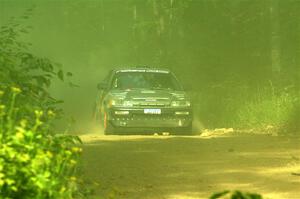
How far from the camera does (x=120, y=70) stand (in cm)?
2214

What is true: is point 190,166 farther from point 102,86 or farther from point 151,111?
point 102,86

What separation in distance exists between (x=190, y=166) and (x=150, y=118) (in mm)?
7550

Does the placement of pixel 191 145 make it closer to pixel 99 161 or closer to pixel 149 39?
pixel 99 161

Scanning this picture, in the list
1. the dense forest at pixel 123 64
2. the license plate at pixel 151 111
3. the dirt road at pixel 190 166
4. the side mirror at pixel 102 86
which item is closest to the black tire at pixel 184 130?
the license plate at pixel 151 111

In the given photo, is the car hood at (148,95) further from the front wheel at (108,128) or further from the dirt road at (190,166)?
the dirt road at (190,166)

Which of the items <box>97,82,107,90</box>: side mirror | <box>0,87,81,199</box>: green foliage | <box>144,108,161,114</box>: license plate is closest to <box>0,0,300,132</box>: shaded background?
<box>144,108,161,114</box>: license plate

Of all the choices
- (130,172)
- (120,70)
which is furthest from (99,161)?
(120,70)

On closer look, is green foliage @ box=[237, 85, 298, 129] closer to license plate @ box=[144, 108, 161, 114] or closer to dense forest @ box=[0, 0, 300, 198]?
dense forest @ box=[0, 0, 300, 198]

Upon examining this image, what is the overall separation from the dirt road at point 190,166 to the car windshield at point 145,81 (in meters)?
3.41

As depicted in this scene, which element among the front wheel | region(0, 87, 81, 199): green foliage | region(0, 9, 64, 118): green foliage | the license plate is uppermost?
region(0, 9, 64, 118): green foliage

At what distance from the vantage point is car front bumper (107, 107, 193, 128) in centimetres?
2022

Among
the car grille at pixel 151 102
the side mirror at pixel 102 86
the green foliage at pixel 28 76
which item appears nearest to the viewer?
the green foliage at pixel 28 76

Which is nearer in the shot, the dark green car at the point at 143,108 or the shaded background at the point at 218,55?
the dark green car at the point at 143,108

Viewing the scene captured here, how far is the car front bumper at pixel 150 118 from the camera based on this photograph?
20219 mm
